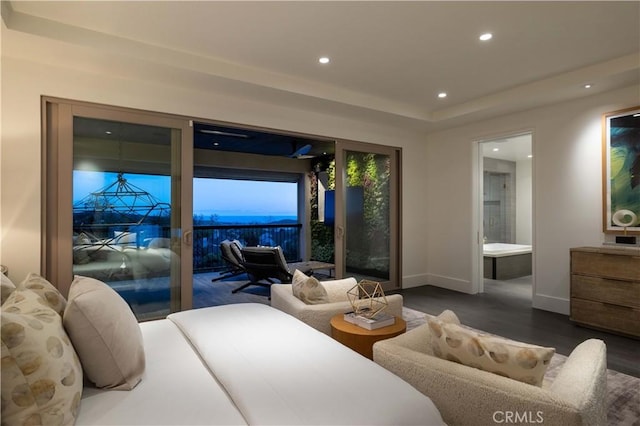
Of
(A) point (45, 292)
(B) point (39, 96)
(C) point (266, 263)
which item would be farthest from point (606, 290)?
(B) point (39, 96)

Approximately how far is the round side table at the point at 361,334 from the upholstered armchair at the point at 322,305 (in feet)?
0.73

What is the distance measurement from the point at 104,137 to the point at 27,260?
132 cm

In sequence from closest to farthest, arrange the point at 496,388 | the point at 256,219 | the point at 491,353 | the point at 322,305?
the point at 496,388
the point at 491,353
the point at 322,305
the point at 256,219

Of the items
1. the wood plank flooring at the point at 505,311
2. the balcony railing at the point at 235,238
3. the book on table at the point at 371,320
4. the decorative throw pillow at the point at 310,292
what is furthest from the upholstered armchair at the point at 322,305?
the balcony railing at the point at 235,238

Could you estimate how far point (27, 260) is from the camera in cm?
302

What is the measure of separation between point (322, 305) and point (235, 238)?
595 centimetres

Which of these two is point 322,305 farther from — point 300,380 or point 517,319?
point 517,319

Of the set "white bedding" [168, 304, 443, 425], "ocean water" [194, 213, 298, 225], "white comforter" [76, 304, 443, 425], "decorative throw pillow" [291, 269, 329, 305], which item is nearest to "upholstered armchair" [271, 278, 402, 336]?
"decorative throw pillow" [291, 269, 329, 305]

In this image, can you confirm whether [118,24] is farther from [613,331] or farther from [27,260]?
[613,331]

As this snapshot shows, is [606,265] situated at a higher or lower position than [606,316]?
higher

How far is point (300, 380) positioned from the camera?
4.50 ft

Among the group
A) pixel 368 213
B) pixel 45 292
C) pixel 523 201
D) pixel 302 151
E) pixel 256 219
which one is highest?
pixel 302 151

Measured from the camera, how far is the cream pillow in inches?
53.3

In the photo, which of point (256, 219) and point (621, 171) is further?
point (256, 219)
